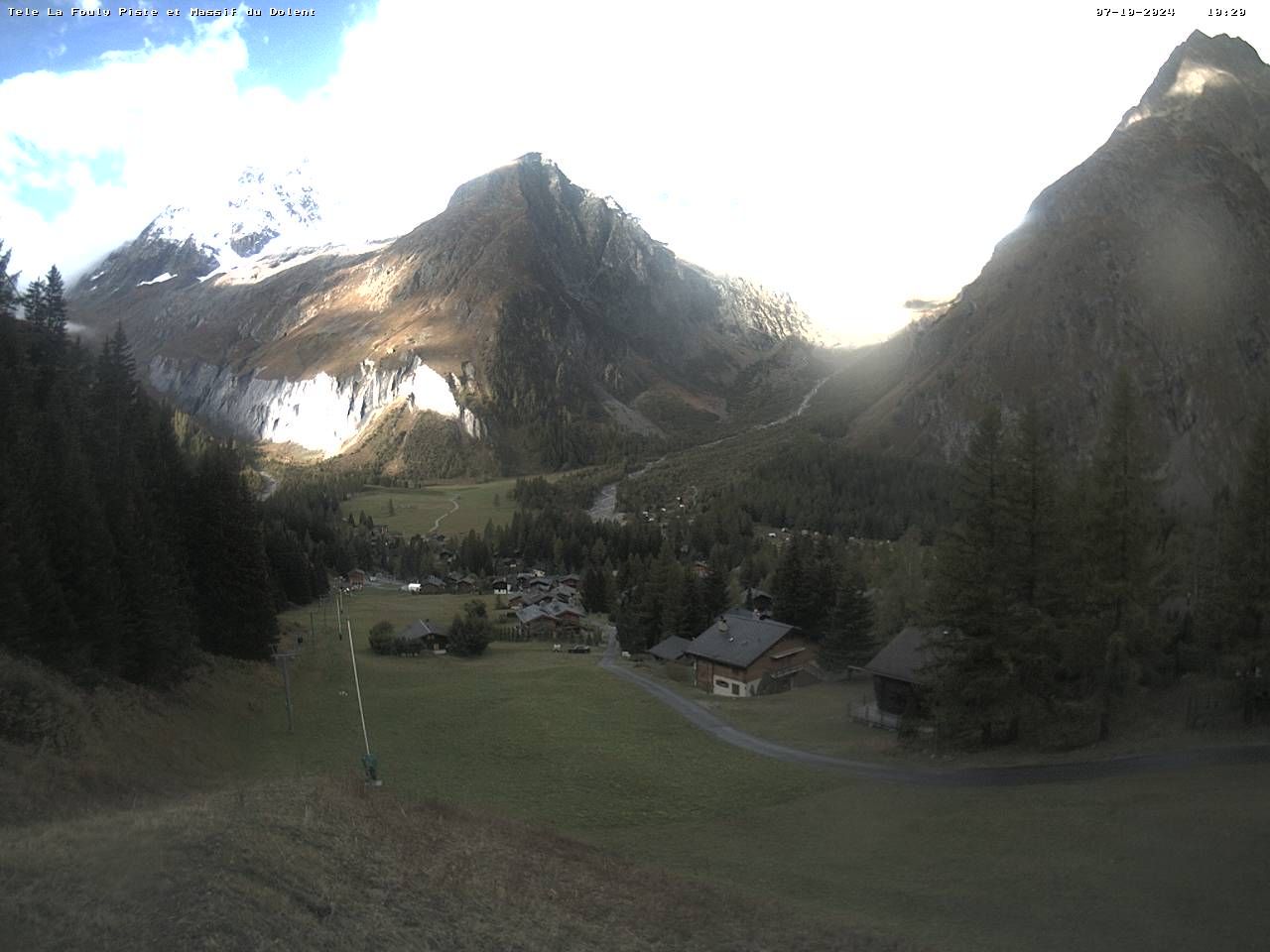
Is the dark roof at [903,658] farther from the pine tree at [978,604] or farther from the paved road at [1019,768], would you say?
the pine tree at [978,604]

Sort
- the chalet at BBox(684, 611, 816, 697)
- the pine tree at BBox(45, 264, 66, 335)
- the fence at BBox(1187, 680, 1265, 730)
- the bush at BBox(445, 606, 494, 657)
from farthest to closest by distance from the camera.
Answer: the bush at BBox(445, 606, 494, 657) < the pine tree at BBox(45, 264, 66, 335) < the chalet at BBox(684, 611, 816, 697) < the fence at BBox(1187, 680, 1265, 730)

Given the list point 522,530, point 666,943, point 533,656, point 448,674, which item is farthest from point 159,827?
point 522,530

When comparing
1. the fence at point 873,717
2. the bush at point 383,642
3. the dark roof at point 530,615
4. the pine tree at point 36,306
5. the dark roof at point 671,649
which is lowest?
the fence at point 873,717

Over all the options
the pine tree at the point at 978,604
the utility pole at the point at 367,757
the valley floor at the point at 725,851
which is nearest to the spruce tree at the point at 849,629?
the valley floor at the point at 725,851

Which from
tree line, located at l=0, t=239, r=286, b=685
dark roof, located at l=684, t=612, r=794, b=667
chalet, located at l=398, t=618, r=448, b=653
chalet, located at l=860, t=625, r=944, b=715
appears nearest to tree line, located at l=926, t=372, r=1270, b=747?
chalet, located at l=860, t=625, r=944, b=715

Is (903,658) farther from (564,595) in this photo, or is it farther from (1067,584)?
(564,595)

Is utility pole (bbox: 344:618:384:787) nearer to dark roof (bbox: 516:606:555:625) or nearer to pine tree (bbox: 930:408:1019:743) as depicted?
dark roof (bbox: 516:606:555:625)

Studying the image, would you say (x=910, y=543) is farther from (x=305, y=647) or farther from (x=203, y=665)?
(x=203, y=665)

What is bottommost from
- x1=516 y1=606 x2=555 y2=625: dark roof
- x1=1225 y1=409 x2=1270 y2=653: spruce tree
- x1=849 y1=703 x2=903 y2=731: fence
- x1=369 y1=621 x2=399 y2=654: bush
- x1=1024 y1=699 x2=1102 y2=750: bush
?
x1=849 y1=703 x2=903 y2=731: fence
